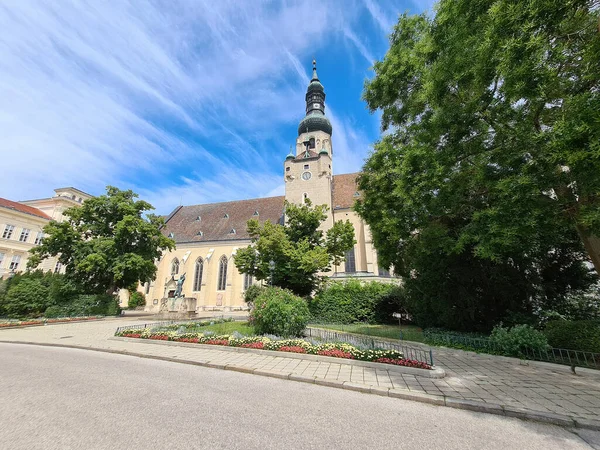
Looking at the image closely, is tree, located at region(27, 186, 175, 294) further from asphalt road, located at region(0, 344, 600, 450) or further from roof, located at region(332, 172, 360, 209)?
roof, located at region(332, 172, 360, 209)

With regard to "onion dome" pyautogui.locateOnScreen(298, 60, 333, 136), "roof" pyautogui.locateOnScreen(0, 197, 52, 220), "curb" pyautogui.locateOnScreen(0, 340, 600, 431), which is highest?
"onion dome" pyautogui.locateOnScreen(298, 60, 333, 136)

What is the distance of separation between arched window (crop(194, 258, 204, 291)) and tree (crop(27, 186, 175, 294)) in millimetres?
10018

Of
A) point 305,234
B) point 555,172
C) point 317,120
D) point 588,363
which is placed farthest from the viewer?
point 317,120

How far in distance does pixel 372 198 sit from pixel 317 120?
31779 mm

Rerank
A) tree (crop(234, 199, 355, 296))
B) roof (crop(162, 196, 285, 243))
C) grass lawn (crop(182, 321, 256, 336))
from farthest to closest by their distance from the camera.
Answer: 1. roof (crop(162, 196, 285, 243))
2. tree (crop(234, 199, 355, 296))
3. grass lawn (crop(182, 321, 256, 336))

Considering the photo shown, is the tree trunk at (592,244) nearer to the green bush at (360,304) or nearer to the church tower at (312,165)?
the green bush at (360,304)

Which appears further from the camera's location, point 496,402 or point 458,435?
point 496,402

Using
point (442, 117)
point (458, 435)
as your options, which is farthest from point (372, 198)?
point (458, 435)

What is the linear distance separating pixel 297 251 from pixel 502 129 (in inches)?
507

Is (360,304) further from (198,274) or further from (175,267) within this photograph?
(175,267)

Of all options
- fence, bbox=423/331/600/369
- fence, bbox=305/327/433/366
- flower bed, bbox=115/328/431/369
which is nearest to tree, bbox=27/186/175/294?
flower bed, bbox=115/328/431/369

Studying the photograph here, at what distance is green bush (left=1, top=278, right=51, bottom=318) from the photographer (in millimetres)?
19562

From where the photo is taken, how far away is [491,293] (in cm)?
1108

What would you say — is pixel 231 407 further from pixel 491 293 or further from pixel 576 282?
pixel 576 282
